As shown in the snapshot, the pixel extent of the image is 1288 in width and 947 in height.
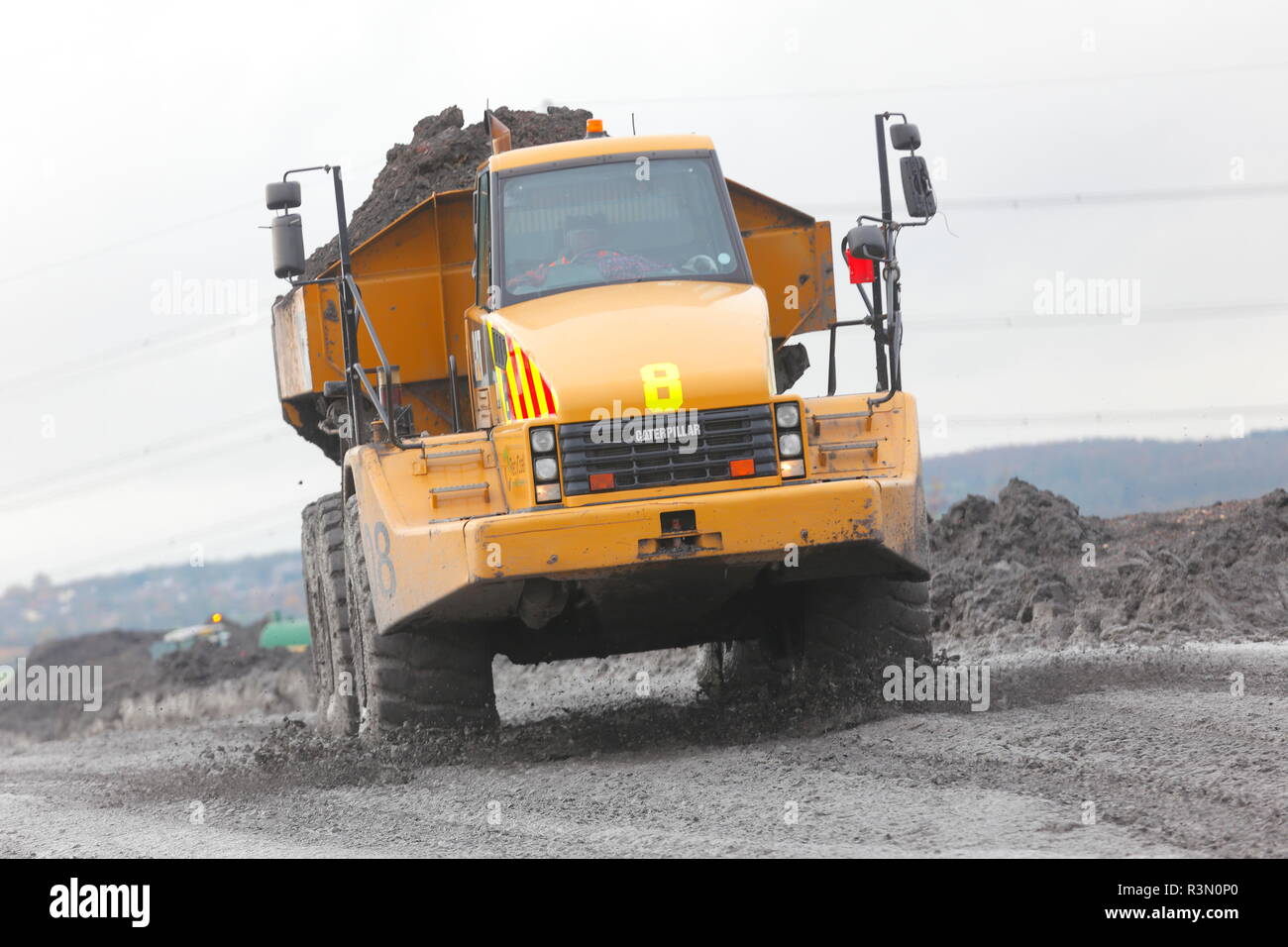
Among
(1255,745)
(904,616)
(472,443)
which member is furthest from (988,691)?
(472,443)

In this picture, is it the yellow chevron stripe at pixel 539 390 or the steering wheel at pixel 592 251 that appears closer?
the yellow chevron stripe at pixel 539 390

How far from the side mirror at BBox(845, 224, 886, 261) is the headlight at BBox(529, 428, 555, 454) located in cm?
223

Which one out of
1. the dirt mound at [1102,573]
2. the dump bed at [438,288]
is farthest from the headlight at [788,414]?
the dirt mound at [1102,573]

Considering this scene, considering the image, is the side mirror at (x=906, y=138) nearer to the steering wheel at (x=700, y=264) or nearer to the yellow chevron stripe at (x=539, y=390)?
the steering wheel at (x=700, y=264)

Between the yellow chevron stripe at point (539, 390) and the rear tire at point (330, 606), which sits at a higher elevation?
the yellow chevron stripe at point (539, 390)

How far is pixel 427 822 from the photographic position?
765 centimetres

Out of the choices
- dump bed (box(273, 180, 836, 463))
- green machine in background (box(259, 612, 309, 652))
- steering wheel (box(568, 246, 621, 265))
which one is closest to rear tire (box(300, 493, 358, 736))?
dump bed (box(273, 180, 836, 463))

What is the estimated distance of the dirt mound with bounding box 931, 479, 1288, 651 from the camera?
14.0m

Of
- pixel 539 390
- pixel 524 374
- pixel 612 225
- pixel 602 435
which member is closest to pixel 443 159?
pixel 612 225

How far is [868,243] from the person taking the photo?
9.73 meters

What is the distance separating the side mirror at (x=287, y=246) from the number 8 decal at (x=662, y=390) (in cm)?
223

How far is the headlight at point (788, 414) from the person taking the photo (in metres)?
8.73

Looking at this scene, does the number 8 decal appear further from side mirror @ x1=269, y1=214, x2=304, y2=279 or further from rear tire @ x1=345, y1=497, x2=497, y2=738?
side mirror @ x1=269, y1=214, x2=304, y2=279

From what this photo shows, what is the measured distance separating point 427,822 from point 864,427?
3107 millimetres
